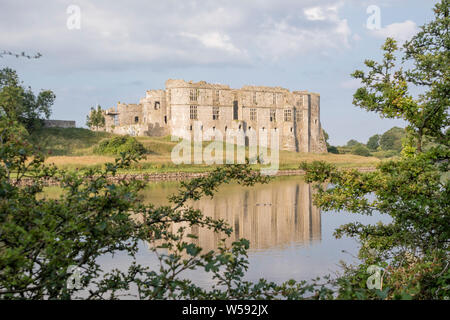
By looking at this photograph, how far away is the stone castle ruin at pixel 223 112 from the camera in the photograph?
60.3 metres

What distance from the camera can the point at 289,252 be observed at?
1292cm

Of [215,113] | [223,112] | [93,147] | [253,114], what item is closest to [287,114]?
[253,114]

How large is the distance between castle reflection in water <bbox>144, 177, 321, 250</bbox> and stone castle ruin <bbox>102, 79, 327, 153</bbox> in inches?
1247

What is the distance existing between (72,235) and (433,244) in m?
5.23

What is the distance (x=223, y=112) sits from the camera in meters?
62.7

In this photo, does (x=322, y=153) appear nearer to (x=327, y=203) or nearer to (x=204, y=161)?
(x=204, y=161)

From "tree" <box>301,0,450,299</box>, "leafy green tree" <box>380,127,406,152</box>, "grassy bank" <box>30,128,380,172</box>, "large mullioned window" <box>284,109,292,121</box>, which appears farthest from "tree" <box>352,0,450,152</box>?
"leafy green tree" <box>380,127,406,152</box>

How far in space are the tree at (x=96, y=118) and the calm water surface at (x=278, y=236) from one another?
36.4 metres

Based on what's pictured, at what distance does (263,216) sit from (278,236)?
14.1ft

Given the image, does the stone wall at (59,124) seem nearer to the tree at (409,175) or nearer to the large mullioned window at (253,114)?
the large mullioned window at (253,114)

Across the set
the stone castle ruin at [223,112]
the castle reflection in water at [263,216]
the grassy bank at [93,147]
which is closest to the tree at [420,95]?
the castle reflection in water at [263,216]
